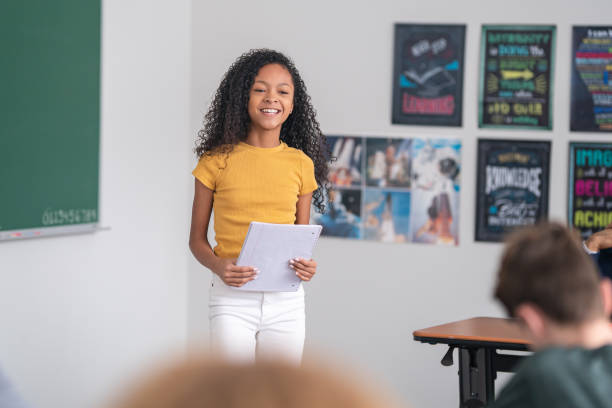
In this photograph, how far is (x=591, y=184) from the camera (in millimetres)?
3996

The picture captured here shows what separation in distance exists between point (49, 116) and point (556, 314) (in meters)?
2.44

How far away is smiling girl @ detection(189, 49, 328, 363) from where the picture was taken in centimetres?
223

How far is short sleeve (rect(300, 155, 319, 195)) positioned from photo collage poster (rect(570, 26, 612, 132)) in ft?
6.79

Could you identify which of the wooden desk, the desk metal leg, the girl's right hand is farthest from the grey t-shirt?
the desk metal leg

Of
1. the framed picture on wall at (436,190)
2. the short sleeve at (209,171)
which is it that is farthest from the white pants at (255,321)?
the framed picture on wall at (436,190)

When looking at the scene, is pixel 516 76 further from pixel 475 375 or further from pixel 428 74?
pixel 475 375

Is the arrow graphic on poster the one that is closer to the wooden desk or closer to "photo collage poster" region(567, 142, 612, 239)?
"photo collage poster" region(567, 142, 612, 239)

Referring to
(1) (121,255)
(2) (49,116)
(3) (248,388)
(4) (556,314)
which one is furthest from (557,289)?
(1) (121,255)

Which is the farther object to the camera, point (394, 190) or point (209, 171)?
point (394, 190)

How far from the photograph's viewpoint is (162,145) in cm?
407

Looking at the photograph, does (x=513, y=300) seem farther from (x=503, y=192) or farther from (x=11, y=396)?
(x=503, y=192)

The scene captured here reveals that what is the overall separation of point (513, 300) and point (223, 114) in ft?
4.85

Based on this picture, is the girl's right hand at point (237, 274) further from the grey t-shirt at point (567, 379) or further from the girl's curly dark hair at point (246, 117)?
the grey t-shirt at point (567, 379)

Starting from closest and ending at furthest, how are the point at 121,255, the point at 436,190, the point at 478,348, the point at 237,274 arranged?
the point at 237,274
the point at 478,348
the point at 121,255
the point at 436,190
